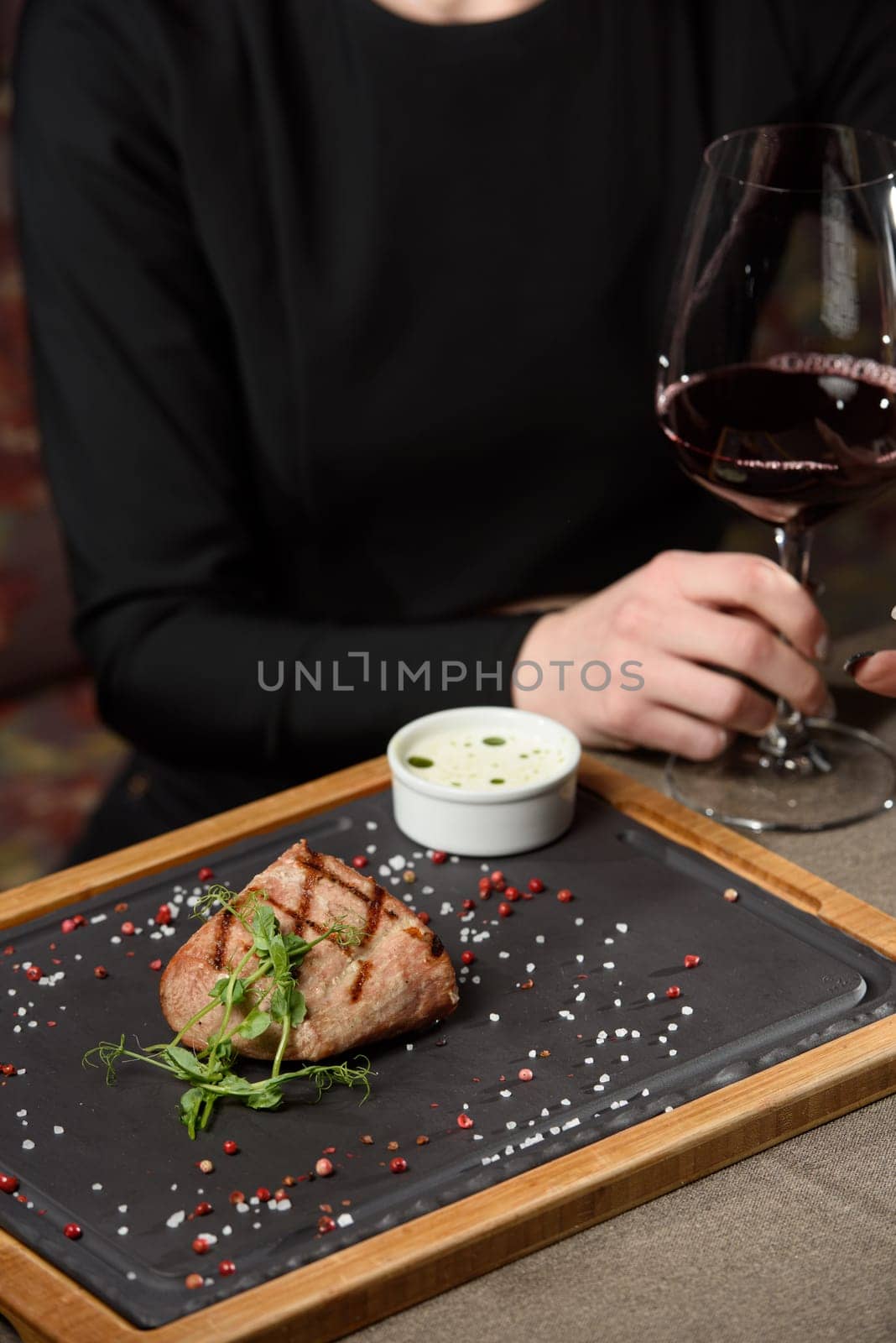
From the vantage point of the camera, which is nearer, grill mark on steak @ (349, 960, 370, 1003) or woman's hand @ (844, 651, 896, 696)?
grill mark on steak @ (349, 960, 370, 1003)

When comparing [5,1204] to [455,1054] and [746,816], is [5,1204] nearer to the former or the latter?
[455,1054]

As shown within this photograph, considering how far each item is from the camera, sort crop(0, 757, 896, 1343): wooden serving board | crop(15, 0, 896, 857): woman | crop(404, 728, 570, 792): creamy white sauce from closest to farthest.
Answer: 1. crop(0, 757, 896, 1343): wooden serving board
2. crop(404, 728, 570, 792): creamy white sauce
3. crop(15, 0, 896, 857): woman

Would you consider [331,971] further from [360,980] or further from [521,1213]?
[521,1213]

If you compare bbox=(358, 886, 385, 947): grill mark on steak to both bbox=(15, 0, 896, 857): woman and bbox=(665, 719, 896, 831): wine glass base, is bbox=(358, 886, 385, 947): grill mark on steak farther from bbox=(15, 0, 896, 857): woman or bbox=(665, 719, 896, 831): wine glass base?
bbox=(15, 0, 896, 857): woman

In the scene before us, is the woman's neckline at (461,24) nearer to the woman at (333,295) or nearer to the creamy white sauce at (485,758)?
the woman at (333,295)

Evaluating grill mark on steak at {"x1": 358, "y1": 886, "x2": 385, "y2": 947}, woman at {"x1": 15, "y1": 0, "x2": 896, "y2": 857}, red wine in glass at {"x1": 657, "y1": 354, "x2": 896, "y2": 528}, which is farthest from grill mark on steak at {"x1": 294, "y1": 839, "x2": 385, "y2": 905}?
woman at {"x1": 15, "y1": 0, "x2": 896, "y2": 857}

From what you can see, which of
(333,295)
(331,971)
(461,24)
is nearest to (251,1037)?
(331,971)

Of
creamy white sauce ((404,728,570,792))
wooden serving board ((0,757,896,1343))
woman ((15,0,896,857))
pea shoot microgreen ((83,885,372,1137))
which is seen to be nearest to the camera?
wooden serving board ((0,757,896,1343))

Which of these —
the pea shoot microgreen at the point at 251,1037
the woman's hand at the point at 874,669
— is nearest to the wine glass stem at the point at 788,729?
the woman's hand at the point at 874,669
